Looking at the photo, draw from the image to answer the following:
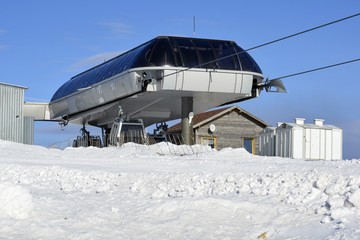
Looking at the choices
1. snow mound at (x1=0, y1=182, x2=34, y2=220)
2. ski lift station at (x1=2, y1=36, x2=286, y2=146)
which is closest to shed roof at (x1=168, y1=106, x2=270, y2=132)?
ski lift station at (x1=2, y1=36, x2=286, y2=146)

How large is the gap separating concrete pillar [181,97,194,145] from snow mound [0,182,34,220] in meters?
23.3

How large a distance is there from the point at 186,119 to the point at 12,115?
1054 centimetres

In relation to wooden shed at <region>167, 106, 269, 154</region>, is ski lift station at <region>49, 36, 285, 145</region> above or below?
above

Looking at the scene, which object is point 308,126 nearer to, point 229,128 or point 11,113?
point 11,113

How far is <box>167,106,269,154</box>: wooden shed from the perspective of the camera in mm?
51469

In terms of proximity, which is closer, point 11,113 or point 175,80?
point 175,80

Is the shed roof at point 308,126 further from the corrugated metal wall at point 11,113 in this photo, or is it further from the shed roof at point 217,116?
the corrugated metal wall at point 11,113

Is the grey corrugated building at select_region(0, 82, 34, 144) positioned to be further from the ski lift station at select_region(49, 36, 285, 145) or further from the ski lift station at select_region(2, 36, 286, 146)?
the ski lift station at select_region(49, 36, 285, 145)

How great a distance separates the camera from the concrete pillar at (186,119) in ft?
115

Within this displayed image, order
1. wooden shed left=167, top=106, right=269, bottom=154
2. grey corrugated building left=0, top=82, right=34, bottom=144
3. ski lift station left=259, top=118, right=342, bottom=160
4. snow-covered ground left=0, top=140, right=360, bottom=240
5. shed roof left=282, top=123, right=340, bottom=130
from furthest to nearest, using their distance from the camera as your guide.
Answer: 1. wooden shed left=167, top=106, right=269, bottom=154
2. grey corrugated building left=0, top=82, right=34, bottom=144
3. shed roof left=282, top=123, right=340, bottom=130
4. ski lift station left=259, top=118, right=342, bottom=160
5. snow-covered ground left=0, top=140, right=360, bottom=240

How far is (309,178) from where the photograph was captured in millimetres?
12555

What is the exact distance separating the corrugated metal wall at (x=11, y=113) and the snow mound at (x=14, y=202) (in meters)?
27.3

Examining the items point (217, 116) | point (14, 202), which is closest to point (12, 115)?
point (217, 116)

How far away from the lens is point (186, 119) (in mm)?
35906
